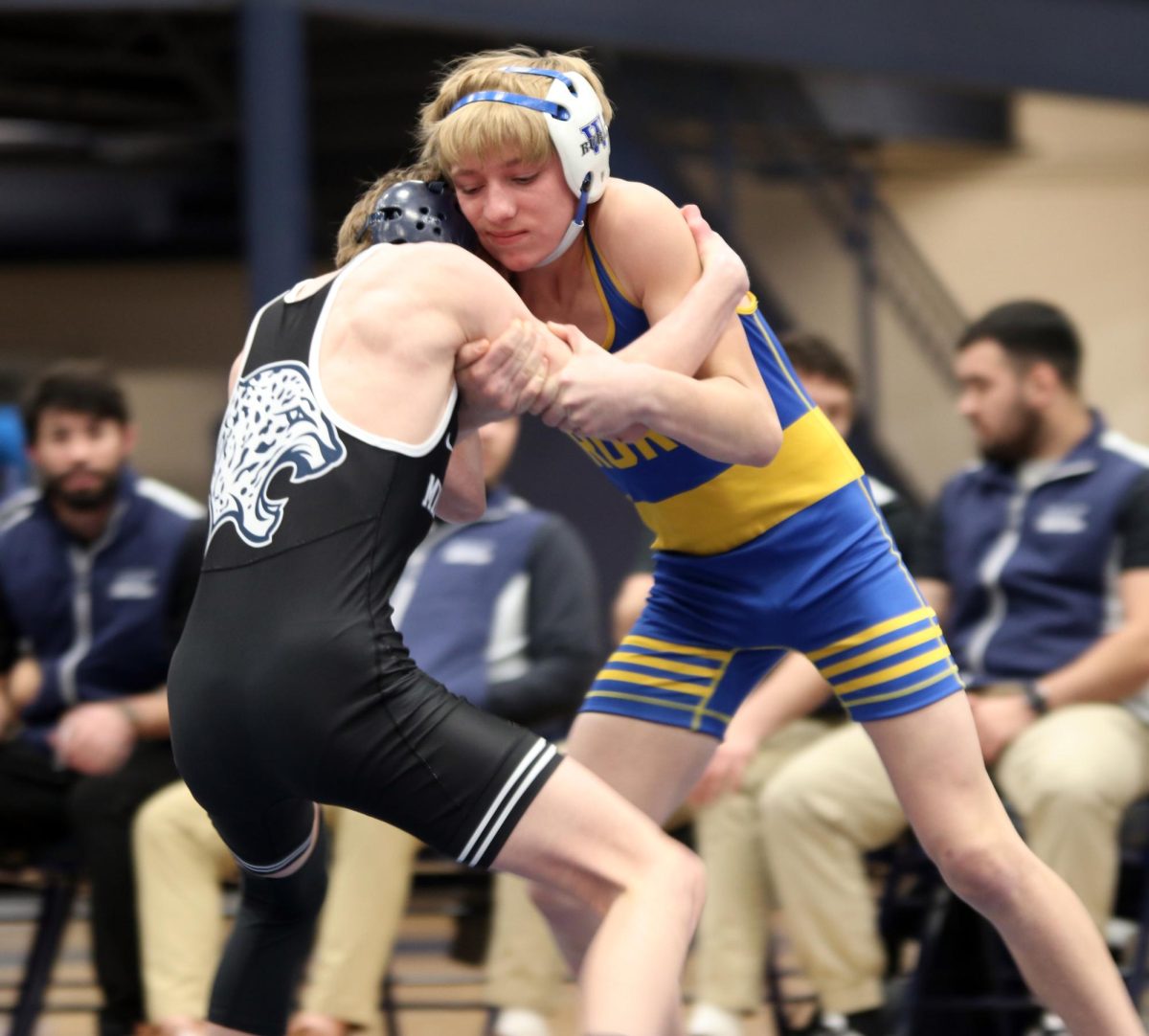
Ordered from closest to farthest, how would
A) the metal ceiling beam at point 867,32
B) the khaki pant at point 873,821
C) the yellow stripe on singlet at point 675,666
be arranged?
the yellow stripe on singlet at point 675,666
the khaki pant at point 873,821
the metal ceiling beam at point 867,32

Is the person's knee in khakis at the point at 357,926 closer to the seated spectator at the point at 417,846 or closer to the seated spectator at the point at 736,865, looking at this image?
the seated spectator at the point at 417,846

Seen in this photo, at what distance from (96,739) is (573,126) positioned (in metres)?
2.18

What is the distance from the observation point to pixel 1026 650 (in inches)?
166

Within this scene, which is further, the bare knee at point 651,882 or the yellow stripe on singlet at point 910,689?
the yellow stripe on singlet at point 910,689

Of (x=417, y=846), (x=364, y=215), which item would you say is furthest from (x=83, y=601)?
(x=364, y=215)

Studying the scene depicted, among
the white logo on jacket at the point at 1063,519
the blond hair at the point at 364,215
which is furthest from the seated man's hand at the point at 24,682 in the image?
the white logo on jacket at the point at 1063,519

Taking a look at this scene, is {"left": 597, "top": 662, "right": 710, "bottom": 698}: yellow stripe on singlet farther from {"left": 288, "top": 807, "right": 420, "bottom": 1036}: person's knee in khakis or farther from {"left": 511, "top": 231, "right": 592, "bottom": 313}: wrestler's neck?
{"left": 288, "top": 807, "right": 420, "bottom": 1036}: person's knee in khakis

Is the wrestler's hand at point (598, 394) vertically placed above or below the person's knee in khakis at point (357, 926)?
above

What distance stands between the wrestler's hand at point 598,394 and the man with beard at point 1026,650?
5.52 feet

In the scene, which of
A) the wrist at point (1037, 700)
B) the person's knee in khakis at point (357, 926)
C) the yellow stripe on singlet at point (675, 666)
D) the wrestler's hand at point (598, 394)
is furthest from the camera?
the wrist at point (1037, 700)

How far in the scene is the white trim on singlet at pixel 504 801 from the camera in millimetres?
2416

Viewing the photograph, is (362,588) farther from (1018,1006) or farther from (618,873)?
(1018,1006)

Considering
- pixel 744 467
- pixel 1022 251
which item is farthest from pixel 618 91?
pixel 744 467

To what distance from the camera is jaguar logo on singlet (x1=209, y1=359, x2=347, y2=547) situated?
2449 mm
